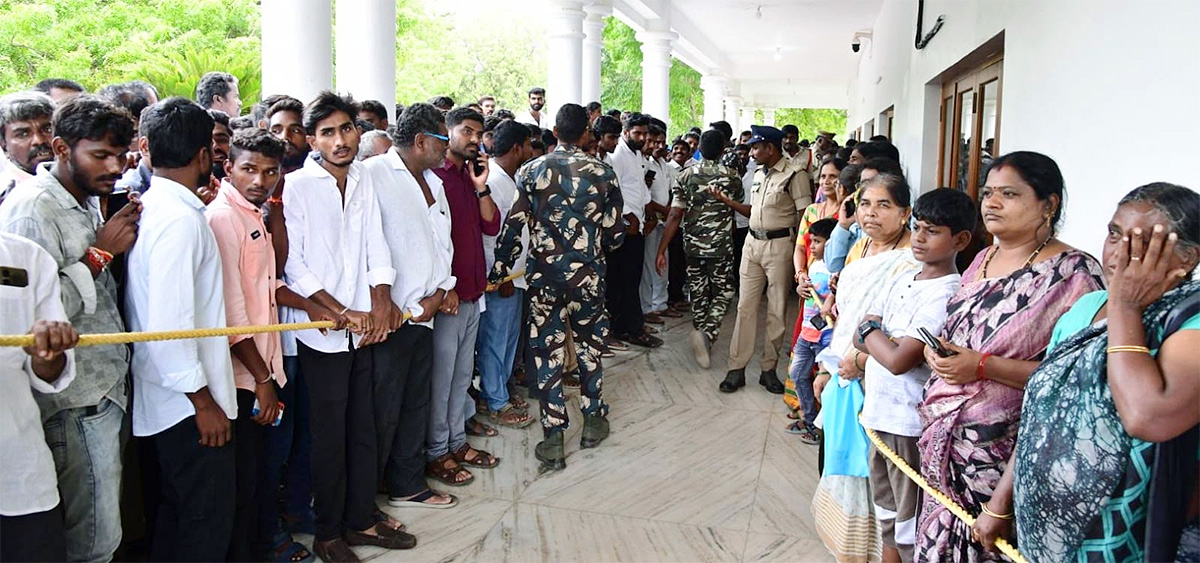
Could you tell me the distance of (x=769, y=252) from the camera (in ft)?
18.8

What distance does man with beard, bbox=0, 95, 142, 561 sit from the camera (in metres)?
2.30

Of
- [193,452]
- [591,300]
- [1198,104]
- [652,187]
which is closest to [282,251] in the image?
[193,452]

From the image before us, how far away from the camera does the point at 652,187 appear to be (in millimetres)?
7984

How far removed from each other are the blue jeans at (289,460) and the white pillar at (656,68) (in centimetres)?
1087

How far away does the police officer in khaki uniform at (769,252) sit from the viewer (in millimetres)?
5719

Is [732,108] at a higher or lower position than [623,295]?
higher

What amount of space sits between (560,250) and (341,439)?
1.67m

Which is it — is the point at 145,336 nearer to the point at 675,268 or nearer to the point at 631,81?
the point at 675,268

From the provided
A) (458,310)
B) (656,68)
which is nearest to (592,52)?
(656,68)

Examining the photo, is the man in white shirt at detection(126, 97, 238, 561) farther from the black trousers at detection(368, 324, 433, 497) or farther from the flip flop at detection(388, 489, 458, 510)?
the flip flop at detection(388, 489, 458, 510)

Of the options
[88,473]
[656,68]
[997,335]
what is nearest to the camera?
[997,335]

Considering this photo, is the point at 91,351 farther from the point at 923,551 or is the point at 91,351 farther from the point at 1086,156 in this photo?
the point at 1086,156

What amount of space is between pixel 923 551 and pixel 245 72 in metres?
11.2

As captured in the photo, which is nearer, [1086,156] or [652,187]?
[1086,156]
